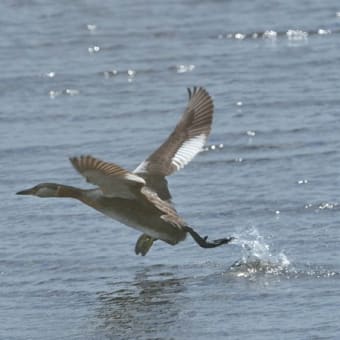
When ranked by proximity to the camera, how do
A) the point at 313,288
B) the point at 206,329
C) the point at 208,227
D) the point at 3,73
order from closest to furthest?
the point at 206,329, the point at 313,288, the point at 208,227, the point at 3,73

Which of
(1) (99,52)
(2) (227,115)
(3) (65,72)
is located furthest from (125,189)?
(1) (99,52)

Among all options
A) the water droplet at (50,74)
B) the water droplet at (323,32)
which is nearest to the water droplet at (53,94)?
the water droplet at (50,74)

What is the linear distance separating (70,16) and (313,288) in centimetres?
1220

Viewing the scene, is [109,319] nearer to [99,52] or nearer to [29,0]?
[99,52]

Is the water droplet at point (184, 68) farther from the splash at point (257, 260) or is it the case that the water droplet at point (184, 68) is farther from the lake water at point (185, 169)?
the splash at point (257, 260)

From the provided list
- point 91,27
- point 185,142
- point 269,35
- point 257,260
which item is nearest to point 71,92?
point 269,35

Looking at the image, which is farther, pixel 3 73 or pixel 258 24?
pixel 258 24

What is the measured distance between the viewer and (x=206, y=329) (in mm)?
8383

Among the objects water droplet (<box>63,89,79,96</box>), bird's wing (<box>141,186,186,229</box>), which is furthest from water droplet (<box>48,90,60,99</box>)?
bird's wing (<box>141,186,186,229</box>)

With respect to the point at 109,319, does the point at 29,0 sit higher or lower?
higher

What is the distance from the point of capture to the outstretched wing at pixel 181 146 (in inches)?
384

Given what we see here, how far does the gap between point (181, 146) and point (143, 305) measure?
144 centimetres

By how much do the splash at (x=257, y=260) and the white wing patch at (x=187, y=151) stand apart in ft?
2.04

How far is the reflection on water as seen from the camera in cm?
857
